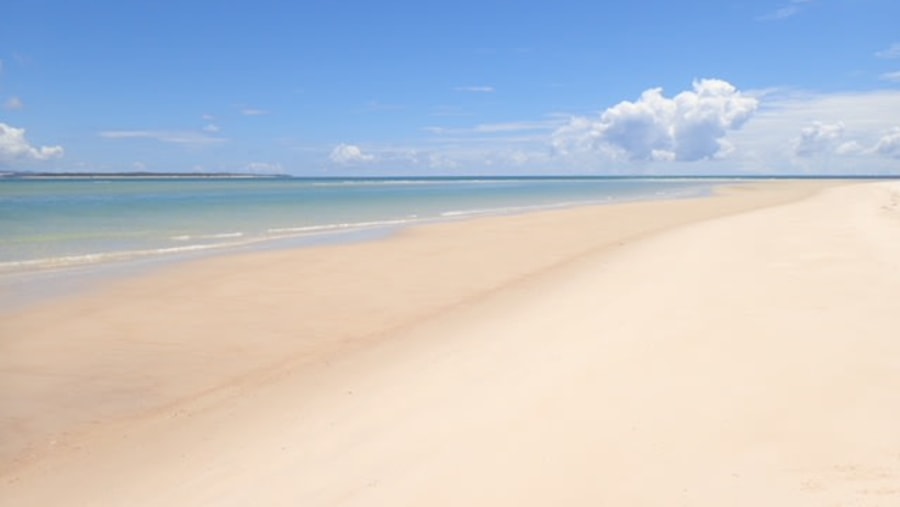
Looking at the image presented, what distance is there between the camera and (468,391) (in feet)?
18.9

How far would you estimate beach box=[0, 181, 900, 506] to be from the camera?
13.5 feet

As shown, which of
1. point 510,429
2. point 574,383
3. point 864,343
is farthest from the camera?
point 864,343

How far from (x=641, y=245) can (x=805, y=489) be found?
521 inches

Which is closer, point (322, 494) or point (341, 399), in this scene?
point (322, 494)

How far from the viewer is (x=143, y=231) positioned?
74.1 feet

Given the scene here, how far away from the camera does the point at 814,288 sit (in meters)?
9.12

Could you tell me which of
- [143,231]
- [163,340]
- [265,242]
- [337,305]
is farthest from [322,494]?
[143,231]

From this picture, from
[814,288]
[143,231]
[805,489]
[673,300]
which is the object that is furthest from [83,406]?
[143,231]

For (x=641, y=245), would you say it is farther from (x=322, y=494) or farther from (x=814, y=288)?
(x=322, y=494)

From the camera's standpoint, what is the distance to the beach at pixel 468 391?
13.5 feet

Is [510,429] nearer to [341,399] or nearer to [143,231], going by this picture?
[341,399]

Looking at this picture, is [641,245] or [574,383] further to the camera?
[641,245]

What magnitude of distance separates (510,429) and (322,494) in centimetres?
146

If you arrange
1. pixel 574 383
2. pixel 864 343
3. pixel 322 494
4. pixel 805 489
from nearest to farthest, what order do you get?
pixel 805 489 → pixel 322 494 → pixel 574 383 → pixel 864 343
